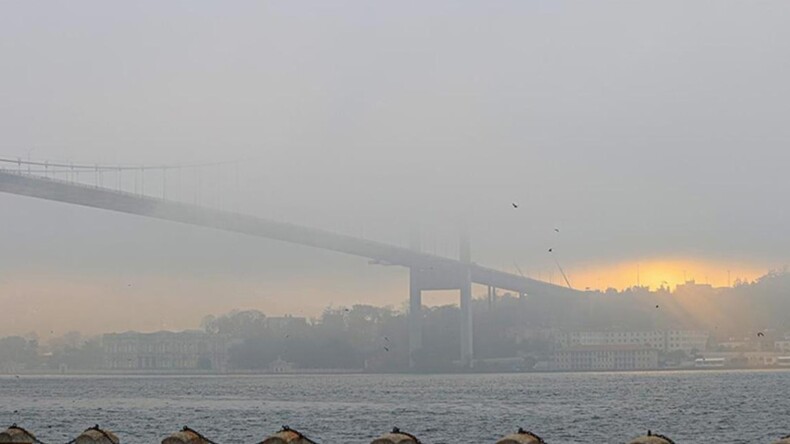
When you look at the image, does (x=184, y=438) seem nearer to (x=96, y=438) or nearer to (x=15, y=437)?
(x=96, y=438)

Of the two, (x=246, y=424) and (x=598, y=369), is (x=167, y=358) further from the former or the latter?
(x=246, y=424)

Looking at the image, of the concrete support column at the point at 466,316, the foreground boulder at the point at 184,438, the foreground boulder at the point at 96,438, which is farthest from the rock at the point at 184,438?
the concrete support column at the point at 466,316

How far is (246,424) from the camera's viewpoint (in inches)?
1704

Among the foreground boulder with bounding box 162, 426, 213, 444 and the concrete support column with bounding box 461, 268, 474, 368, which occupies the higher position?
the concrete support column with bounding box 461, 268, 474, 368

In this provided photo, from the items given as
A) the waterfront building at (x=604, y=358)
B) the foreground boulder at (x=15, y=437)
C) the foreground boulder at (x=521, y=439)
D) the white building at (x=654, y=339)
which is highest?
the white building at (x=654, y=339)

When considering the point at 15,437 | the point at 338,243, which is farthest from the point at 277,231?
the point at 15,437

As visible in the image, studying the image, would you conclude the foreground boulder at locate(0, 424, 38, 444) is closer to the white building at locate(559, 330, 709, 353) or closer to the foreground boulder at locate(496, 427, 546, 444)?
the foreground boulder at locate(496, 427, 546, 444)

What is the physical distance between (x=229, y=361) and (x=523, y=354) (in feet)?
80.4

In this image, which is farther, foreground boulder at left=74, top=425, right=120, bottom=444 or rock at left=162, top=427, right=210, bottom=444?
foreground boulder at left=74, top=425, right=120, bottom=444

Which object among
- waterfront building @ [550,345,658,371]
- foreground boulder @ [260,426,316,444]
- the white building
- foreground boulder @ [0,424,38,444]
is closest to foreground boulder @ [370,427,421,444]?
foreground boulder @ [260,426,316,444]

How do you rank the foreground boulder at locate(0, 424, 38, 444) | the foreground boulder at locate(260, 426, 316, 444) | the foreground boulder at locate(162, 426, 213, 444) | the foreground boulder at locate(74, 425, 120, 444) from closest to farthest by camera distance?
the foreground boulder at locate(260, 426, 316, 444)
the foreground boulder at locate(162, 426, 213, 444)
the foreground boulder at locate(74, 425, 120, 444)
the foreground boulder at locate(0, 424, 38, 444)

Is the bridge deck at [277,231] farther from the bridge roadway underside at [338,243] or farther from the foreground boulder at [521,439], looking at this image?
the foreground boulder at [521,439]

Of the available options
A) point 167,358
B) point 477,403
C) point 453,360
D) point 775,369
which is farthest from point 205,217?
point 775,369

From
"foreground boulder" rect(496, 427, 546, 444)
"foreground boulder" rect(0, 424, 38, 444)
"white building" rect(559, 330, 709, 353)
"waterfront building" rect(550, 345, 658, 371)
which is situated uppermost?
"white building" rect(559, 330, 709, 353)
